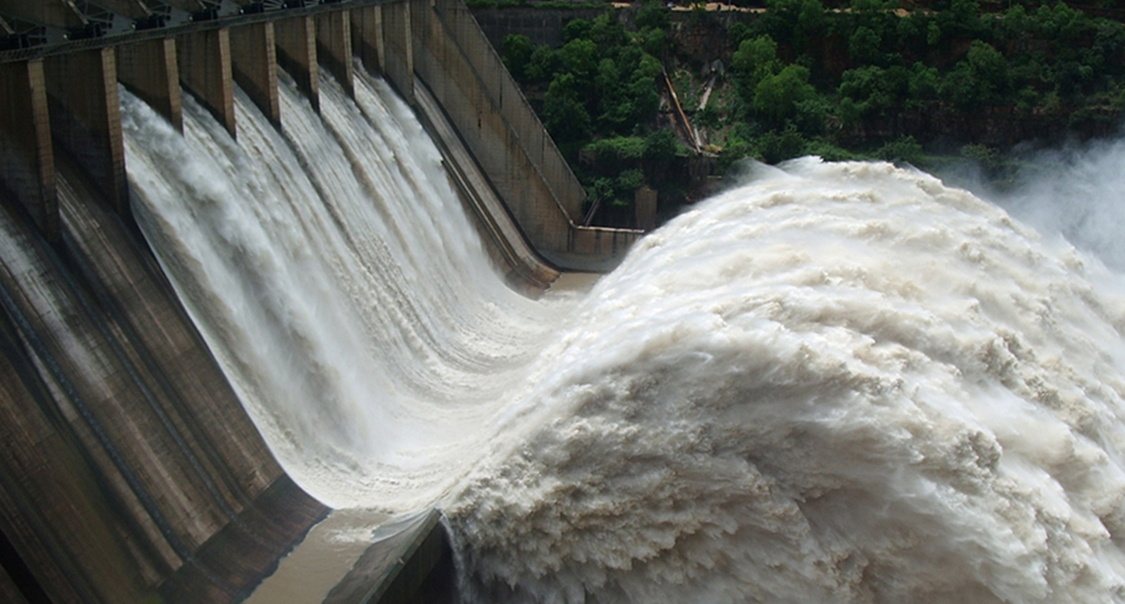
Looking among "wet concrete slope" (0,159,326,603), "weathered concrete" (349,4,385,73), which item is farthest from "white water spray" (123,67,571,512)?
"weathered concrete" (349,4,385,73)

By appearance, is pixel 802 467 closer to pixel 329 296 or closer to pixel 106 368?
pixel 106 368

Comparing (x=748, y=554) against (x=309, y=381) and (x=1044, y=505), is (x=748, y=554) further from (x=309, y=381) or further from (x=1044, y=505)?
(x=309, y=381)

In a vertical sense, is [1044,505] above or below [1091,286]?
above

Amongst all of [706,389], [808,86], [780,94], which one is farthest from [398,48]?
[706,389]

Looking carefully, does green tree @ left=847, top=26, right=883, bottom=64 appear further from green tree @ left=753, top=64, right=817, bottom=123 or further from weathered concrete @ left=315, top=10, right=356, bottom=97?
weathered concrete @ left=315, top=10, right=356, bottom=97

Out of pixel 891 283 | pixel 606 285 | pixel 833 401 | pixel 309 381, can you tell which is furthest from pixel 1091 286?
pixel 309 381

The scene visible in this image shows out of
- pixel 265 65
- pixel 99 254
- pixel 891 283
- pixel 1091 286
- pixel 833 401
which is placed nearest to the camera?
pixel 833 401

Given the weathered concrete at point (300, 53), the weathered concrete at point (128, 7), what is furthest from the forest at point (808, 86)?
the weathered concrete at point (128, 7)

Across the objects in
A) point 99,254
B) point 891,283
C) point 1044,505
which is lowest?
point 1044,505
